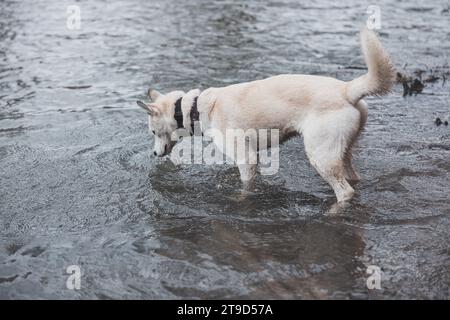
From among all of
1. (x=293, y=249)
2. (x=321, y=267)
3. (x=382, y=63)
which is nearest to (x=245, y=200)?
(x=293, y=249)

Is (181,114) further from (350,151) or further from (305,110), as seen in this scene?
(350,151)

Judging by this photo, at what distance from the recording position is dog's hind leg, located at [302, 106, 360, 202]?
5070 mm

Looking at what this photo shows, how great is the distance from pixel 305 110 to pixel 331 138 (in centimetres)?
41

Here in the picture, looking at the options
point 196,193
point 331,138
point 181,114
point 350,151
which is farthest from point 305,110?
point 196,193

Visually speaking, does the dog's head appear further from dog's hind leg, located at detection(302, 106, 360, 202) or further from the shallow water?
dog's hind leg, located at detection(302, 106, 360, 202)

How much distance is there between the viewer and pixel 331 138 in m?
5.14

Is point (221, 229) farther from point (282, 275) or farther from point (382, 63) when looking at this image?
point (382, 63)

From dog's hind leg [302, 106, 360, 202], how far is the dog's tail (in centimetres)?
21

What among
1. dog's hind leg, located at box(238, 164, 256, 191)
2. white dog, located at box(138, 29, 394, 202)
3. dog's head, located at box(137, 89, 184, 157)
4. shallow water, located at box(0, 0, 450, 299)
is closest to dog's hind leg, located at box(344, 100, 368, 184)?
white dog, located at box(138, 29, 394, 202)

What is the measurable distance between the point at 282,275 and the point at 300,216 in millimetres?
1168

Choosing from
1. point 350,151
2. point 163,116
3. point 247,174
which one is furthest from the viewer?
point 163,116

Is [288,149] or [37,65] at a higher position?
[37,65]

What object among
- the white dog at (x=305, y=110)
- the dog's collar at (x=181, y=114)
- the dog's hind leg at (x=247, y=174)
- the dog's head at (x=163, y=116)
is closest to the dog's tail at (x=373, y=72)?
the white dog at (x=305, y=110)

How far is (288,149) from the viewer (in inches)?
289
